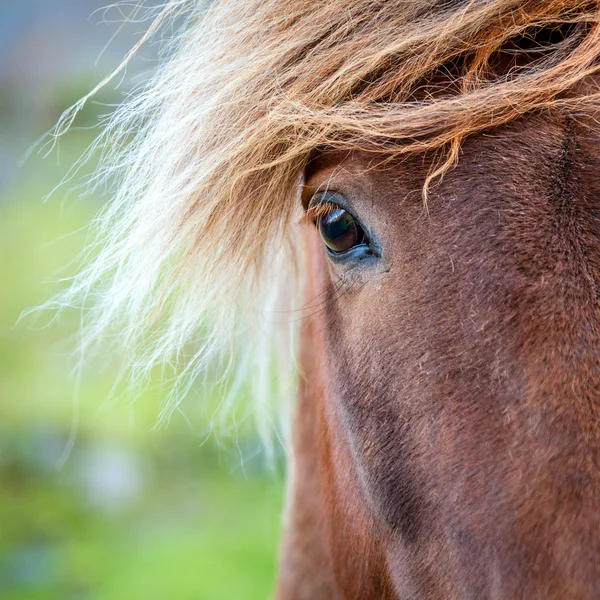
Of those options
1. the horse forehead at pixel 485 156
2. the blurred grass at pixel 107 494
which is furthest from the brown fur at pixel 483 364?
the blurred grass at pixel 107 494

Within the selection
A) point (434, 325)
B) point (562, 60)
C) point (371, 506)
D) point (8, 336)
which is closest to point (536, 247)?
point (434, 325)

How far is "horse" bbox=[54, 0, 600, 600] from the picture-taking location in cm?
87

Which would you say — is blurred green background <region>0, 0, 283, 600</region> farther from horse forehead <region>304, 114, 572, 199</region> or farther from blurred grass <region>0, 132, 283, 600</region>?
horse forehead <region>304, 114, 572, 199</region>

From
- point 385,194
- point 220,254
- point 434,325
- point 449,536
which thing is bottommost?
point 449,536

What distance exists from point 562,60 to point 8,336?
21.9 ft

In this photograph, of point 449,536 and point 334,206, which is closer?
point 449,536

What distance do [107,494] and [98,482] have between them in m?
0.13

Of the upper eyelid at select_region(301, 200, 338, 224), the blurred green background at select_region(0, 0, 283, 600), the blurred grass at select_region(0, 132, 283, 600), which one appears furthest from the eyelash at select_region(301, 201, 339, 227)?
the blurred grass at select_region(0, 132, 283, 600)

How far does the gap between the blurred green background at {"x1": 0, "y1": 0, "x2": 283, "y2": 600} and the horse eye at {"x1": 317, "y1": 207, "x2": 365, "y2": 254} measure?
255cm

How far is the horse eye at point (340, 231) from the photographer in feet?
3.73

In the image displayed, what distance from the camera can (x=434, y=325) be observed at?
98cm

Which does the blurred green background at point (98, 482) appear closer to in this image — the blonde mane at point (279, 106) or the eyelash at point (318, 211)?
the blonde mane at point (279, 106)

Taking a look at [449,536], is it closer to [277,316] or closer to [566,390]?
[566,390]

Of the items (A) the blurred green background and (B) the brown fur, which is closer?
(B) the brown fur
